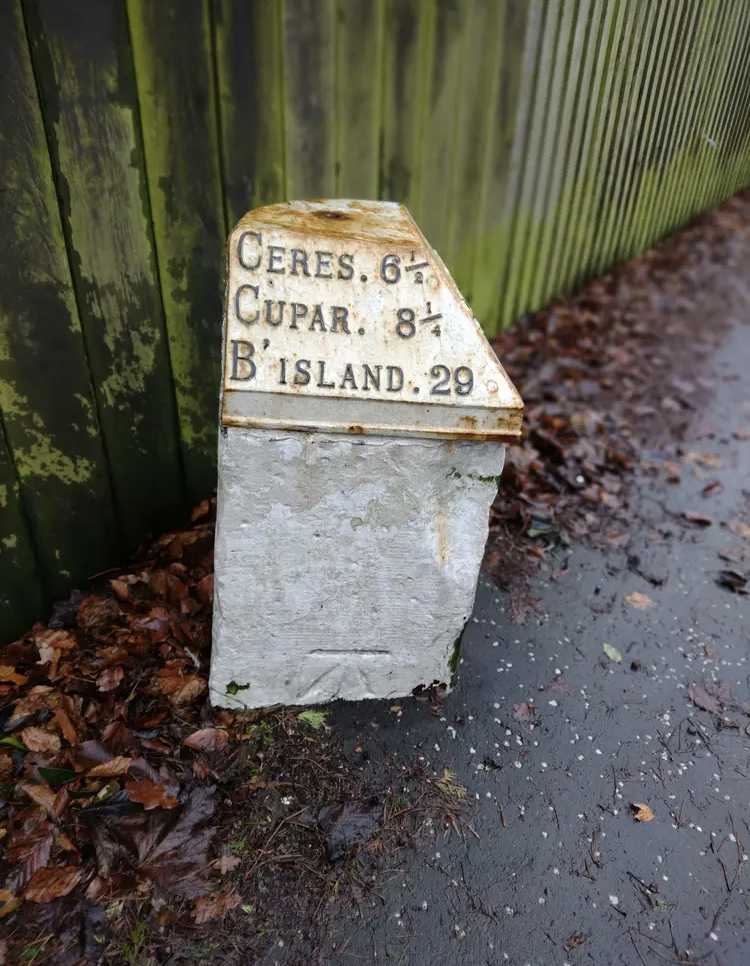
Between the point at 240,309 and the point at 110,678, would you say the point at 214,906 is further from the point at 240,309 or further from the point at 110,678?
the point at 240,309

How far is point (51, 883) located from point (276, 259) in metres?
1.75

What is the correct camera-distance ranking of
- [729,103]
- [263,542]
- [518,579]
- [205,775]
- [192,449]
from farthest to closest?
[729,103]
[518,579]
[192,449]
[205,775]
[263,542]

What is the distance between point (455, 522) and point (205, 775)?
3.56 ft

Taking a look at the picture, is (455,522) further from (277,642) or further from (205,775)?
(205,775)

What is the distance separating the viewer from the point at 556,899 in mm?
1990

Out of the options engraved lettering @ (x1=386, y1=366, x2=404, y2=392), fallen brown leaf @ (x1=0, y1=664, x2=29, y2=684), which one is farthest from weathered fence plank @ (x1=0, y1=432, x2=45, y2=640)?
engraved lettering @ (x1=386, y1=366, x2=404, y2=392)

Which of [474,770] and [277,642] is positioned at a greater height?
[277,642]

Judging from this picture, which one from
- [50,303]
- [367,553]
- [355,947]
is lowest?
[355,947]

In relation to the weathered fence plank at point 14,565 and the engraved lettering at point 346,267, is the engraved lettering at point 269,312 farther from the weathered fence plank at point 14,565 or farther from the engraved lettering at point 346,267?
the weathered fence plank at point 14,565

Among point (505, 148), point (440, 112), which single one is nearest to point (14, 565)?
point (440, 112)

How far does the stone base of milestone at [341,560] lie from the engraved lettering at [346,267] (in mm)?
414

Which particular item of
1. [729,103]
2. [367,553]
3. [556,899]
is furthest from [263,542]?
[729,103]

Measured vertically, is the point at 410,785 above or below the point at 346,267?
below

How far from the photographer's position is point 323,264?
1817 millimetres
